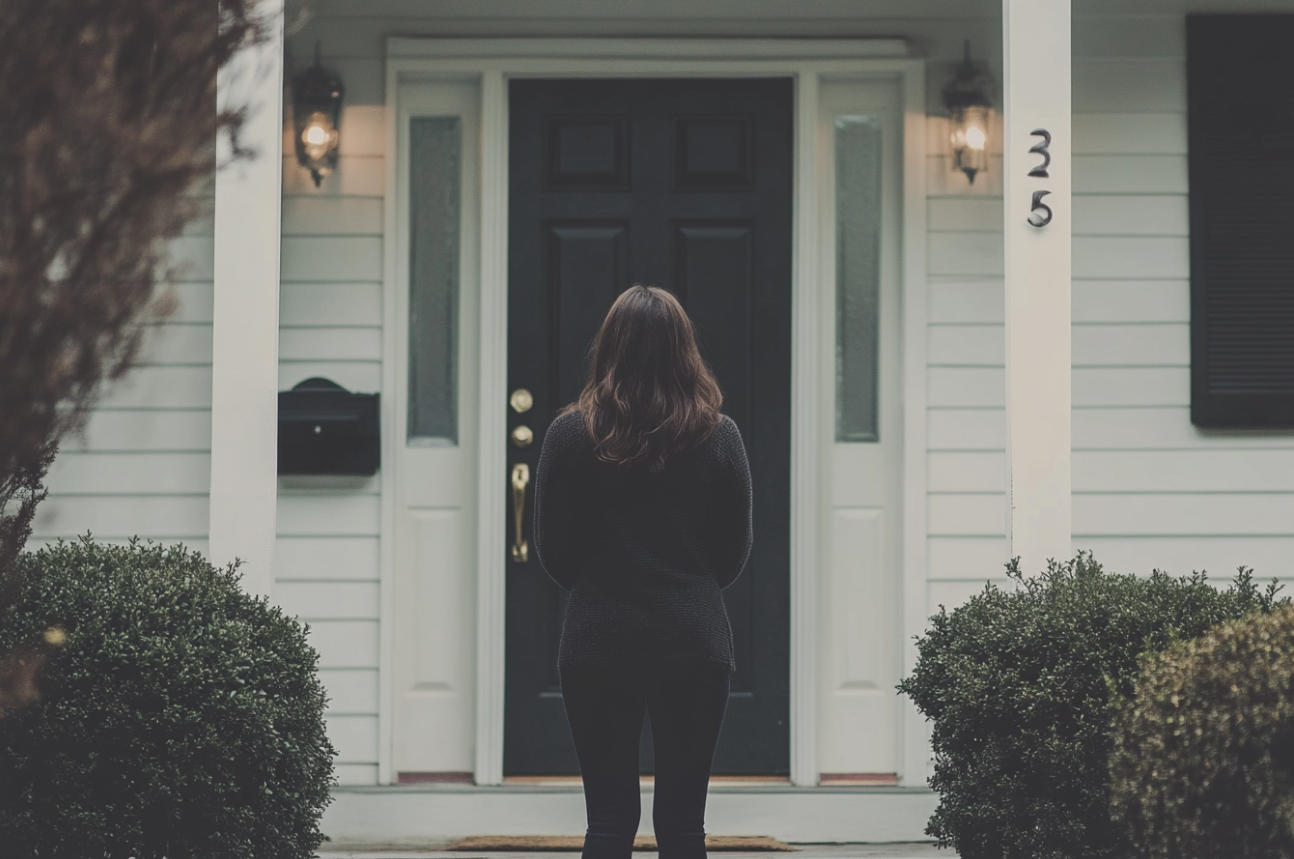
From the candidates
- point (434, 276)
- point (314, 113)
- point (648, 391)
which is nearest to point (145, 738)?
point (648, 391)

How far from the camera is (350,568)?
4.70 meters

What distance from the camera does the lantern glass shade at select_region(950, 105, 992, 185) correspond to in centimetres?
470

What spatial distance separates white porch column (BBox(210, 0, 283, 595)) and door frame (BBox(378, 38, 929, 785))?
3.36 ft

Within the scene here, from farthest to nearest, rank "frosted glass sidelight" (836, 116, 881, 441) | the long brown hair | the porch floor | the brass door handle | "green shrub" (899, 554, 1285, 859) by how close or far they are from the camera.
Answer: "frosted glass sidelight" (836, 116, 881, 441) < the brass door handle < the porch floor < "green shrub" (899, 554, 1285, 859) < the long brown hair

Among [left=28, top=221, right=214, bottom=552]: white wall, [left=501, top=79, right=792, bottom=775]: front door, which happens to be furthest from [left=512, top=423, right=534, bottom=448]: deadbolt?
[left=28, top=221, right=214, bottom=552]: white wall

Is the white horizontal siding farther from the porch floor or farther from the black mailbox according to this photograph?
the porch floor

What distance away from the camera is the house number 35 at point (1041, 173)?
3.72 metres

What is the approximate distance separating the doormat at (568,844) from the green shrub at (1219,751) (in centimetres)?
170

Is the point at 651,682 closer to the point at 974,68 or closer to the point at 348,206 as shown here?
the point at 348,206

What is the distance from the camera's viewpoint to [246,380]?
367 cm

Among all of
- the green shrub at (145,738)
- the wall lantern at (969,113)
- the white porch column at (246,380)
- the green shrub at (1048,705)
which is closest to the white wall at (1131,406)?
the wall lantern at (969,113)

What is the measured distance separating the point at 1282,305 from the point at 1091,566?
1664mm

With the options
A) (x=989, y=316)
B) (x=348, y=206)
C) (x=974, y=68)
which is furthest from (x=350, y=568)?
(x=974, y=68)

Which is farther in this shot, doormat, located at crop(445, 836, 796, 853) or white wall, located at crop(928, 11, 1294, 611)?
white wall, located at crop(928, 11, 1294, 611)
